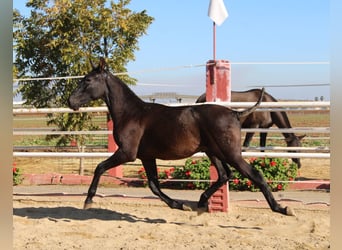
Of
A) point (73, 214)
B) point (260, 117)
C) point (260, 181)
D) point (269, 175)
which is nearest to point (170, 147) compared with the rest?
point (260, 181)

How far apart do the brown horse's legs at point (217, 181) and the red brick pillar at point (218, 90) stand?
0.42 meters

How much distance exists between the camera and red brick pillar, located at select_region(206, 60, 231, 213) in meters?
6.19

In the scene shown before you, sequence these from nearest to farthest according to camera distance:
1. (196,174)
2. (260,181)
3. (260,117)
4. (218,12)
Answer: (260,181) < (218,12) < (196,174) < (260,117)

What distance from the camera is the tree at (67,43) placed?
384 inches

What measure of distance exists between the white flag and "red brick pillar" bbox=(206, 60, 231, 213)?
2.13ft

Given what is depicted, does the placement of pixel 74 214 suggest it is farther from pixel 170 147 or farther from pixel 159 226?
pixel 170 147

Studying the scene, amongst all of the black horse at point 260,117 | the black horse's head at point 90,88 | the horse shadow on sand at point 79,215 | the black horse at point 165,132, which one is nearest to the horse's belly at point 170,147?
the black horse at point 165,132

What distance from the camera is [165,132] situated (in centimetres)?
542

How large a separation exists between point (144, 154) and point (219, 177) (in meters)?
1.03

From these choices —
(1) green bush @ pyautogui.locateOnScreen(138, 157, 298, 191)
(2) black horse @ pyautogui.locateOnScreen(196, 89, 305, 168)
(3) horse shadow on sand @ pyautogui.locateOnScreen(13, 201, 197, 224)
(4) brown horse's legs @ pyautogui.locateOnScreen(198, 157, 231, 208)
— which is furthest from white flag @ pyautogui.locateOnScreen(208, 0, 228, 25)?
(2) black horse @ pyautogui.locateOnScreen(196, 89, 305, 168)

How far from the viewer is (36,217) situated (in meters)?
5.89

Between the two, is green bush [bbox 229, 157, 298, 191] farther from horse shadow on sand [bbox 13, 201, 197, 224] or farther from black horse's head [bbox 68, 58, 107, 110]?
black horse's head [bbox 68, 58, 107, 110]

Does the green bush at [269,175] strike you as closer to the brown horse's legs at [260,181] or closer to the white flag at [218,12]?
the brown horse's legs at [260,181]

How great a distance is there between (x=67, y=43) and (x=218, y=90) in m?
4.66
